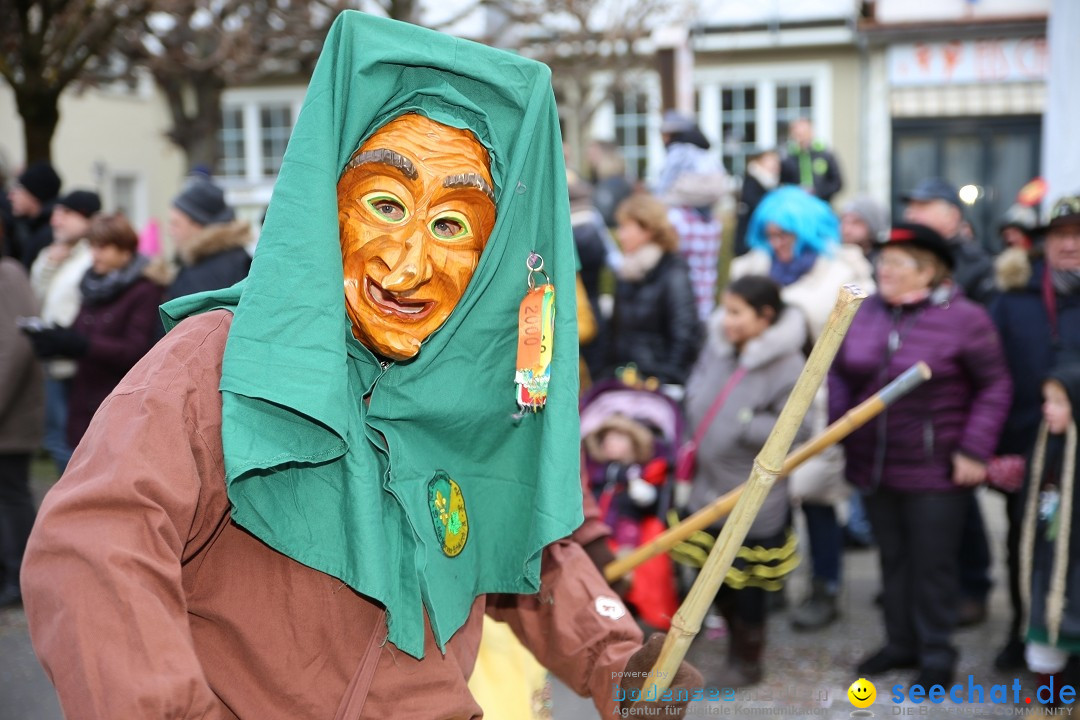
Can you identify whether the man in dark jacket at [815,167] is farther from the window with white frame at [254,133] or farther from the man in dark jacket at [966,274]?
the window with white frame at [254,133]

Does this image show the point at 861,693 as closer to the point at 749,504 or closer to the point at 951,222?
the point at 749,504

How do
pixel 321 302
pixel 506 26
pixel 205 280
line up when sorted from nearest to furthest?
pixel 321 302 → pixel 205 280 → pixel 506 26

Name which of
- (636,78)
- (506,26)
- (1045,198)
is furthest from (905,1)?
(1045,198)

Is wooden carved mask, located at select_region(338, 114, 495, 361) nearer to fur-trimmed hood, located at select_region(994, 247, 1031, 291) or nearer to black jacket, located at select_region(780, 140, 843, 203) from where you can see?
fur-trimmed hood, located at select_region(994, 247, 1031, 291)

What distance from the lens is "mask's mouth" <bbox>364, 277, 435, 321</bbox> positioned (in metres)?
1.93

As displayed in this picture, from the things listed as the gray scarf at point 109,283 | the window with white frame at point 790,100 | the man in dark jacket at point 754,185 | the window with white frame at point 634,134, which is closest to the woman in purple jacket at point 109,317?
the gray scarf at point 109,283

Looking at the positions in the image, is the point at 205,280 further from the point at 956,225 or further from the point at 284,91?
the point at 284,91

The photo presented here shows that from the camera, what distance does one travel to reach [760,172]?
7.93 meters

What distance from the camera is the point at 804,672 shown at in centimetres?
502

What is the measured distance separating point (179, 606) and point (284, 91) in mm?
20661

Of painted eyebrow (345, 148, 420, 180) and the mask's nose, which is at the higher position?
painted eyebrow (345, 148, 420, 180)

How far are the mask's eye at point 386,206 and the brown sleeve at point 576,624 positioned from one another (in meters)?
0.81

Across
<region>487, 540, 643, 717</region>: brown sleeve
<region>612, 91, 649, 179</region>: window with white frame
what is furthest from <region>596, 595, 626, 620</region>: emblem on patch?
<region>612, 91, 649, 179</region>: window with white frame

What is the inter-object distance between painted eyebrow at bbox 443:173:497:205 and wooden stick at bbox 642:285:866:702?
0.65m
